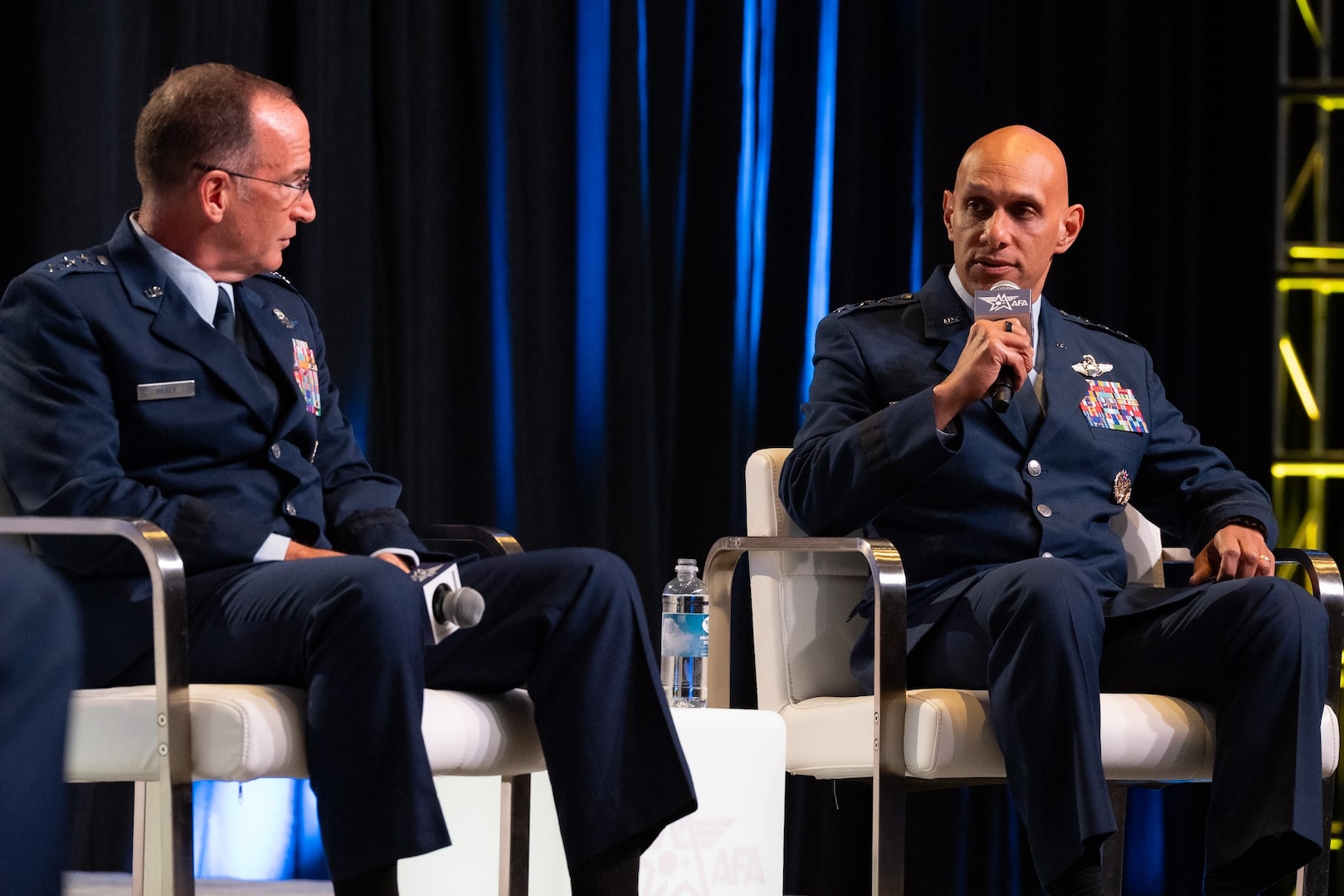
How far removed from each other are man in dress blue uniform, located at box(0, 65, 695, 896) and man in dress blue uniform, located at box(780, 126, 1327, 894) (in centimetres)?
48

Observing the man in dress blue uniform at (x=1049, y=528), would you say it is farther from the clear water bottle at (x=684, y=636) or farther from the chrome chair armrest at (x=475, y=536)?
the clear water bottle at (x=684, y=636)

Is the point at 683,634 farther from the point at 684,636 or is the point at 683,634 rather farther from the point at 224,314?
the point at 224,314

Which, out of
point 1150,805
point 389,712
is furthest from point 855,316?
point 1150,805

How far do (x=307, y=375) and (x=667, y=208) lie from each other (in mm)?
1484

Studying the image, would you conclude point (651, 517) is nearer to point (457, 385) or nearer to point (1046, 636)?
point (457, 385)

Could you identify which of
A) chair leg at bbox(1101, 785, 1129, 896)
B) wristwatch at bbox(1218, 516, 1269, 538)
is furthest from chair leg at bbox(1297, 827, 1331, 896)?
wristwatch at bbox(1218, 516, 1269, 538)

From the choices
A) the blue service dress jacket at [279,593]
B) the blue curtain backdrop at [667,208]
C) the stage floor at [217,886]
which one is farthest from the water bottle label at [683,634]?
the blue service dress jacket at [279,593]

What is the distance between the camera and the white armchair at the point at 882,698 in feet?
7.14

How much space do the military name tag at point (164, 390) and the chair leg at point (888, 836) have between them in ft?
3.42

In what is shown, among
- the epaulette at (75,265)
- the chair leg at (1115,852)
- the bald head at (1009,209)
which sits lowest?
the chair leg at (1115,852)

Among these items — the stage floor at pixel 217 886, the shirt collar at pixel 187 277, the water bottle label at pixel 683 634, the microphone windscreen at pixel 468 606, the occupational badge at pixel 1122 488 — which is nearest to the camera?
the microphone windscreen at pixel 468 606

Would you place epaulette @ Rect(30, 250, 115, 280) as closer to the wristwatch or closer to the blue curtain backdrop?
the blue curtain backdrop

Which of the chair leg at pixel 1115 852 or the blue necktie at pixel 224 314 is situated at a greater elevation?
the blue necktie at pixel 224 314

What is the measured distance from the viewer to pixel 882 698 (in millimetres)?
2178
